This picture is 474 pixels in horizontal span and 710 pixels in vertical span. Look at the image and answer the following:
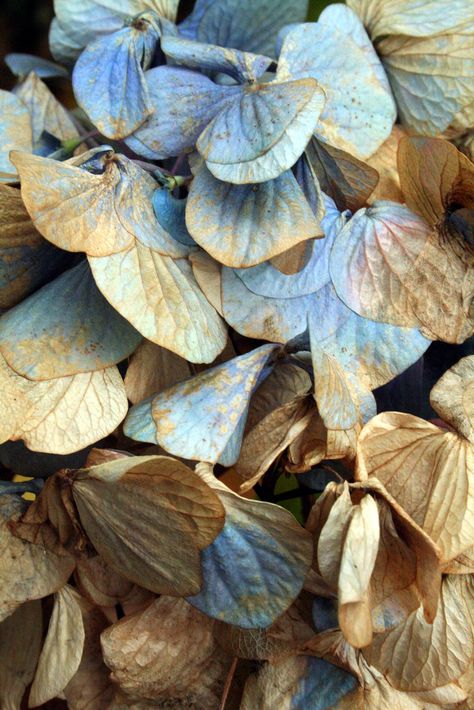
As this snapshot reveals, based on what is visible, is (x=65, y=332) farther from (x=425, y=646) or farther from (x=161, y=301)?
(x=425, y=646)

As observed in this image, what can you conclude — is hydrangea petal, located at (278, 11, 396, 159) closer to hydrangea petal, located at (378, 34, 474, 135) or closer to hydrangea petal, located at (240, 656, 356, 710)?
hydrangea petal, located at (378, 34, 474, 135)

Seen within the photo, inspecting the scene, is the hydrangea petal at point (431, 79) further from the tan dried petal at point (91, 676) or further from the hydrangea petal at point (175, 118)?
the tan dried petal at point (91, 676)

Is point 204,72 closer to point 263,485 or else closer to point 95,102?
point 95,102

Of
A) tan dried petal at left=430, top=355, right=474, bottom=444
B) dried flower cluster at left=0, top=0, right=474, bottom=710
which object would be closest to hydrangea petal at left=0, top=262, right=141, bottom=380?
dried flower cluster at left=0, top=0, right=474, bottom=710

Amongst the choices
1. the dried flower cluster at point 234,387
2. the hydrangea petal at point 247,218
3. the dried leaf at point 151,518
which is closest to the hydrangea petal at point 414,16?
the dried flower cluster at point 234,387

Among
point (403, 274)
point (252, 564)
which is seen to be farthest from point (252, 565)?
point (403, 274)

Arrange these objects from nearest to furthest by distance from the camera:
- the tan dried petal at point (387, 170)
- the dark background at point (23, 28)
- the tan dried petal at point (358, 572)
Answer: the tan dried petal at point (358, 572) → the tan dried petal at point (387, 170) → the dark background at point (23, 28)

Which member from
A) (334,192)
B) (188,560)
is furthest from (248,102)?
(188,560)
